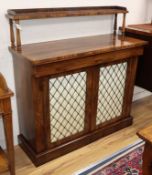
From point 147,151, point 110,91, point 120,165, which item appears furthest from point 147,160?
point 110,91

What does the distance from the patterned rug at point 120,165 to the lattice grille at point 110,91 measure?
329 mm

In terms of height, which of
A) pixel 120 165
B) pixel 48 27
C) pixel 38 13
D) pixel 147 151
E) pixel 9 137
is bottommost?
pixel 120 165

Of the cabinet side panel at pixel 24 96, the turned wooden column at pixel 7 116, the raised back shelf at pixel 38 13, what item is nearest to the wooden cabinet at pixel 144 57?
the raised back shelf at pixel 38 13

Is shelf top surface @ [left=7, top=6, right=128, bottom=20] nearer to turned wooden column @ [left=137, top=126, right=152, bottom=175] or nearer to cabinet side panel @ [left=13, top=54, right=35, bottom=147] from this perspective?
cabinet side panel @ [left=13, top=54, right=35, bottom=147]

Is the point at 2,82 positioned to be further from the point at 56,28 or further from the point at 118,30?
the point at 118,30

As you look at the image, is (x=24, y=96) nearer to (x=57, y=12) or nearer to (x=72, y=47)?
(x=72, y=47)

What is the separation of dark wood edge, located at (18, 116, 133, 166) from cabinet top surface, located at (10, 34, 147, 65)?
720 millimetres

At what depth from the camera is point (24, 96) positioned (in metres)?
1.78

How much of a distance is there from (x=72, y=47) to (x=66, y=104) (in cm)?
42

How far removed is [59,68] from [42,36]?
1.27 feet

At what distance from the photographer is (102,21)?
7.20 feet

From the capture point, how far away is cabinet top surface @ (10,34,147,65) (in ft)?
5.15

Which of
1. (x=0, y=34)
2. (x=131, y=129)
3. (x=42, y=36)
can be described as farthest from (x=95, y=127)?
(x=0, y=34)

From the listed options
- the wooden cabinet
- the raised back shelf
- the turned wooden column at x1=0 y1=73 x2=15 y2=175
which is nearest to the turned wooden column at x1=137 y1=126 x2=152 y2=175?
the turned wooden column at x1=0 y1=73 x2=15 y2=175
